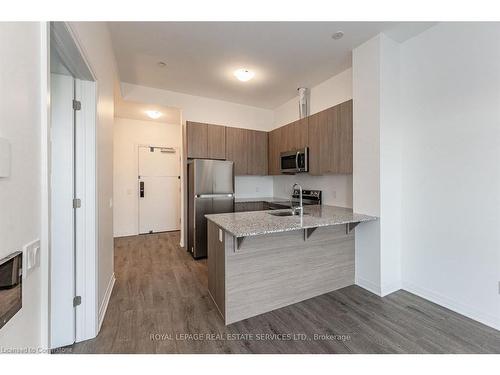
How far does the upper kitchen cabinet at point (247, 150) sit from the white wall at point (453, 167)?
2.39 m

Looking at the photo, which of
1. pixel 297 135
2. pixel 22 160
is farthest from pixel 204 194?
pixel 22 160

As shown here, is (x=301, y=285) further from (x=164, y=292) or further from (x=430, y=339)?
(x=164, y=292)

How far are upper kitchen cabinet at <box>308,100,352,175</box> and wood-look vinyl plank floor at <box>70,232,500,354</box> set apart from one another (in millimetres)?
1539

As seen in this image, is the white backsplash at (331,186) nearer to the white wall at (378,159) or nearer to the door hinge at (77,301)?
the white wall at (378,159)

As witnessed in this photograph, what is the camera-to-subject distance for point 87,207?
174 cm

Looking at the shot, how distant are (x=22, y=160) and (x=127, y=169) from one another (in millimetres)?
4705

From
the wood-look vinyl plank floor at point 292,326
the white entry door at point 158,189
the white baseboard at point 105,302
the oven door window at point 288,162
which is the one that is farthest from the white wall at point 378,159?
the white entry door at point 158,189

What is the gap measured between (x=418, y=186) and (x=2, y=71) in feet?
10.3

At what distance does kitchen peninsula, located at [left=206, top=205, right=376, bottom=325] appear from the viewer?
78.1 inches

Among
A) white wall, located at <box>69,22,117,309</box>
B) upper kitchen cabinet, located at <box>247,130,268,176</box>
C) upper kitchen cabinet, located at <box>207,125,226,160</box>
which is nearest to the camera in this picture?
white wall, located at <box>69,22,117,309</box>

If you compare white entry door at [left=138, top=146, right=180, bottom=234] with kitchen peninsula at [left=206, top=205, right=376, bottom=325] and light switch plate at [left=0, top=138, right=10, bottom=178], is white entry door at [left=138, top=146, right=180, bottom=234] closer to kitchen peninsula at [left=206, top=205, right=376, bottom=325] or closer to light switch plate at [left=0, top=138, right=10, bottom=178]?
kitchen peninsula at [left=206, top=205, right=376, bottom=325]

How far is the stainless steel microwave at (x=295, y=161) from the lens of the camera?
3.34 metres

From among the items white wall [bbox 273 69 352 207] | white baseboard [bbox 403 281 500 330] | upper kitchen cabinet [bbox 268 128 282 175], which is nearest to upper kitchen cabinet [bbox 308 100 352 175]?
white wall [bbox 273 69 352 207]

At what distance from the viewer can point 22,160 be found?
76 cm
